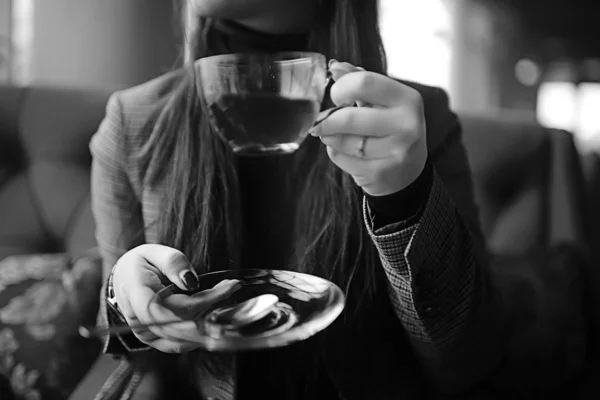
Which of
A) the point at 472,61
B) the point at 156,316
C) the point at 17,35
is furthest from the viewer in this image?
the point at 472,61

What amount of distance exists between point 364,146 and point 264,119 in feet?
0.16

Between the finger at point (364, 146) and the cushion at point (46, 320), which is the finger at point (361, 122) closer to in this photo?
the finger at point (364, 146)

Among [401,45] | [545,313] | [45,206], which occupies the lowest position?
[545,313]

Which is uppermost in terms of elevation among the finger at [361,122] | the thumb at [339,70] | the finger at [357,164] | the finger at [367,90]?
the thumb at [339,70]

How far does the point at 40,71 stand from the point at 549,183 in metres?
0.36

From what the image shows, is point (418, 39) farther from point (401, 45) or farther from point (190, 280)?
point (190, 280)

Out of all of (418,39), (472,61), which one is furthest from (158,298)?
(472,61)

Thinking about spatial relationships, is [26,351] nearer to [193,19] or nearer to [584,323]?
[193,19]

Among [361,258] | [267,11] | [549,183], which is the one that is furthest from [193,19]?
Result: [549,183]

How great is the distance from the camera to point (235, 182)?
288 mm

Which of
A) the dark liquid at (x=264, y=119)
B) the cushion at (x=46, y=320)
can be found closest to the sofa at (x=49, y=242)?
the cushion at (x=46, y=320)

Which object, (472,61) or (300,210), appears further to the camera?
(472,61)

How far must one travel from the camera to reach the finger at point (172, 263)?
249 millimetres

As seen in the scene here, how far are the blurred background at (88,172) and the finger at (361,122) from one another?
0.08m
